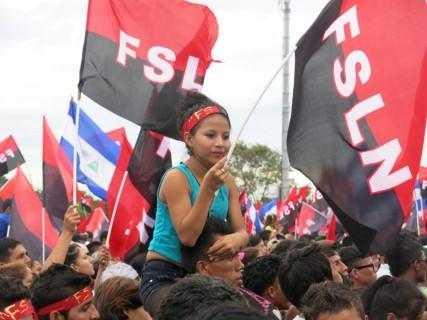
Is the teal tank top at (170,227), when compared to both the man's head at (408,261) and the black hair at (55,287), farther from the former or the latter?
the man's head at (408,261)

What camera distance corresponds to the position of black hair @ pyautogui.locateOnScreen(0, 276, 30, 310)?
181 inches

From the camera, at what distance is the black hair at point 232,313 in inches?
78.1

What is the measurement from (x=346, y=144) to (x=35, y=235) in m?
5.56

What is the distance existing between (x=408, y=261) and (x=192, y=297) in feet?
12.9

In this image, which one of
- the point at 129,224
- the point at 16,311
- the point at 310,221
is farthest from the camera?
the point at 310,221

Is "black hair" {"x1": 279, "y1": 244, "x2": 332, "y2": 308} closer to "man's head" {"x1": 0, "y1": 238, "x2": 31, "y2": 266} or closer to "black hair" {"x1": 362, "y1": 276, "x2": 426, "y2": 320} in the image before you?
"black hair" {"x1": 362, "y1": 276, "x2": 426, "y2": 320}

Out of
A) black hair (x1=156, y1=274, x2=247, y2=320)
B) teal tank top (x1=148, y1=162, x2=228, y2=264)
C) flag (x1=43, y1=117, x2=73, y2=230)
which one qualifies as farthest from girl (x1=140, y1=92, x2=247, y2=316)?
flag (x1=43, y1=117, x2=73, y2=230)

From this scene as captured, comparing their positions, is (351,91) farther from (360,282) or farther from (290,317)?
(360,282)

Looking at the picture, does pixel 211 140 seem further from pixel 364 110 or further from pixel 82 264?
pixel 82 264

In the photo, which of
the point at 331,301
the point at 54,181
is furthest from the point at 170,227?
the point at 54,181

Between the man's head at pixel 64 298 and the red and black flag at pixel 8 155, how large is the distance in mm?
9016

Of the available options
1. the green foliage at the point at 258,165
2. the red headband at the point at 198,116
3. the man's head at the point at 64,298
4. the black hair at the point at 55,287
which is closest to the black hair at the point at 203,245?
the red headband at the point at 198,116

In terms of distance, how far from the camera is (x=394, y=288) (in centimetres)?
514

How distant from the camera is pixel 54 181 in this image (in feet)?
35.5
